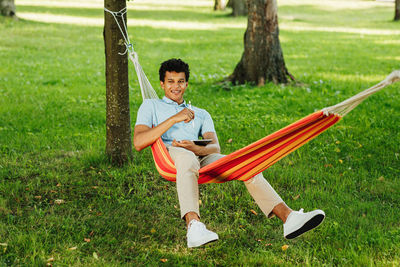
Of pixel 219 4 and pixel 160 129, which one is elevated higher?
pixel 219 4

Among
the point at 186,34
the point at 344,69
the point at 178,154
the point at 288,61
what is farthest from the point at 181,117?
the point at 186,34

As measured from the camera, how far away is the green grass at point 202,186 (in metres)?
2.85

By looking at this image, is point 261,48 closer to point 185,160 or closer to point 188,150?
point 188,150

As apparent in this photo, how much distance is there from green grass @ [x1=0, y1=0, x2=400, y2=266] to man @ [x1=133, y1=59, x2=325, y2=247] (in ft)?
0.99

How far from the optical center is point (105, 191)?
3588 millimetres

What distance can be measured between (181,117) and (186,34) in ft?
37.0

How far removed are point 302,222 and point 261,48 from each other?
452 centimetres

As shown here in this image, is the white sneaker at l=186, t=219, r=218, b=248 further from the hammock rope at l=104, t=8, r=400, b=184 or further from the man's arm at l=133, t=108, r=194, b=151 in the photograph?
the man's arm at l=133, t=108, r=194, b=151

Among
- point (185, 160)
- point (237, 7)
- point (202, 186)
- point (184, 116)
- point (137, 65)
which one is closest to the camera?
point (185, 160)

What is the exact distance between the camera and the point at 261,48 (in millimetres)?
6762

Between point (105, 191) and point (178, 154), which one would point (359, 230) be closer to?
point (178, 154)

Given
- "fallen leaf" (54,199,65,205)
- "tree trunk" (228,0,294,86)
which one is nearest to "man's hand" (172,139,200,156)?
"fallen leaf" (54,199,65,205)

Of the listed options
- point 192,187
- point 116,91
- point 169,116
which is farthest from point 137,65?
point 192,187

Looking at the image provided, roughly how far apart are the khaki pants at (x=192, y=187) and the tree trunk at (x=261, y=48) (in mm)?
4162
